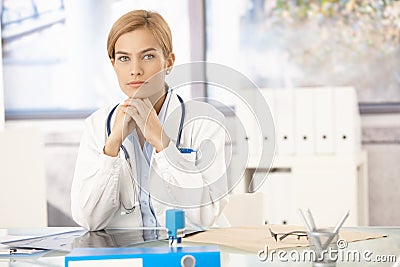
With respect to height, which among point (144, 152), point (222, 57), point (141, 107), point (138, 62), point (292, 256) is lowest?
point (292, 256)

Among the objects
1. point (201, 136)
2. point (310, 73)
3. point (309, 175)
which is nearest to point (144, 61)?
point (201, 136)

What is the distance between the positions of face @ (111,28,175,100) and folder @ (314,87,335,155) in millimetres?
1844

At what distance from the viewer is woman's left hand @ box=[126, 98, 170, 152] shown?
1952 millimetres

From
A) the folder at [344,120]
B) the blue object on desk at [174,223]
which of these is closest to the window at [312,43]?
the folder at [344,120]

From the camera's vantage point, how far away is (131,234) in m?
1.83

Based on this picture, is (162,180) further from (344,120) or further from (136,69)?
(344,120)

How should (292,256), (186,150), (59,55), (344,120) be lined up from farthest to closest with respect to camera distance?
(59,55) → (344,120) → (186,150) → (292,256)

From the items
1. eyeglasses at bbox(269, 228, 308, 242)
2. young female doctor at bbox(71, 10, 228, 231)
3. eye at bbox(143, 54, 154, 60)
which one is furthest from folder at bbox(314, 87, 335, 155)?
eyeglasses at bbox(269, 228, 308, 242)

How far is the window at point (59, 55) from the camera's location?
451cm

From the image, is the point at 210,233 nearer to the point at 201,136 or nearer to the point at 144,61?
the point at 201,136

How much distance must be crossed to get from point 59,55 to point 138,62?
2679 mm

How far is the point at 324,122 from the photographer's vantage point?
3773mm


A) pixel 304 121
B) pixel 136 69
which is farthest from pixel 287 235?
pixel 304 121

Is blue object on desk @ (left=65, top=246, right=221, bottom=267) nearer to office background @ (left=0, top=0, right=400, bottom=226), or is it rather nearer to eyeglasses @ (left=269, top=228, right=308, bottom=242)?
eyeglasses @ (left=269, top=228, right=308, bottom=242)
